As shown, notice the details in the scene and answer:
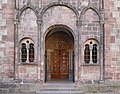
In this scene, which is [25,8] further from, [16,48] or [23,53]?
[23,53]

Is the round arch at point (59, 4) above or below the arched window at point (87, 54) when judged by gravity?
above

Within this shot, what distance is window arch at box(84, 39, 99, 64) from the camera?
567 inches

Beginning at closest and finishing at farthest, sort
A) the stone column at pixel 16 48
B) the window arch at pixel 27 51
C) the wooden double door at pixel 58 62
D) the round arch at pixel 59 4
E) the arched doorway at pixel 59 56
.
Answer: the stone column at pixel 16 48 → the round arch at pixel 59 4 → the window arch at pixel 27 51 → the arched doorway at pixel 59 56 → the wooden double door at pixel 58 62

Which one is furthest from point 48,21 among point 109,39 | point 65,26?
point 109,39

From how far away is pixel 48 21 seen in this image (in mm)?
14266

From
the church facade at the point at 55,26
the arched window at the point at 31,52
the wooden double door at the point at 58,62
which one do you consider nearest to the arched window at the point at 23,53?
the church facade at the point at 55,26

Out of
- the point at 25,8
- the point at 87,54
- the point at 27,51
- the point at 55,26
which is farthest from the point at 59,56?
the point at 25,8

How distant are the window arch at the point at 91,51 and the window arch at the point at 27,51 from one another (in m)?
2.53

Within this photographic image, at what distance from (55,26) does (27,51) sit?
70.1 inches

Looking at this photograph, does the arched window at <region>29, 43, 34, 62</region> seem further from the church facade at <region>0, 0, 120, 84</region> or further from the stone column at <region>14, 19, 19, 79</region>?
the stone column at <region>14, 19, 19, 79</region>

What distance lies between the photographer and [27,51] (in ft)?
46.9

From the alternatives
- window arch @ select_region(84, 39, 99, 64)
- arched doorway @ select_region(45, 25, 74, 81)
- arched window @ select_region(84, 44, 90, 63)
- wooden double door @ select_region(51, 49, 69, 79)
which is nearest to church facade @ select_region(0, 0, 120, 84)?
window arch @ select_region(84, 39, 99, 64)

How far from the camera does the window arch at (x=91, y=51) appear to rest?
47.2ft

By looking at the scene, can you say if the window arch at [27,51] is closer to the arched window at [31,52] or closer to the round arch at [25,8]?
the arched window at [31,52]
